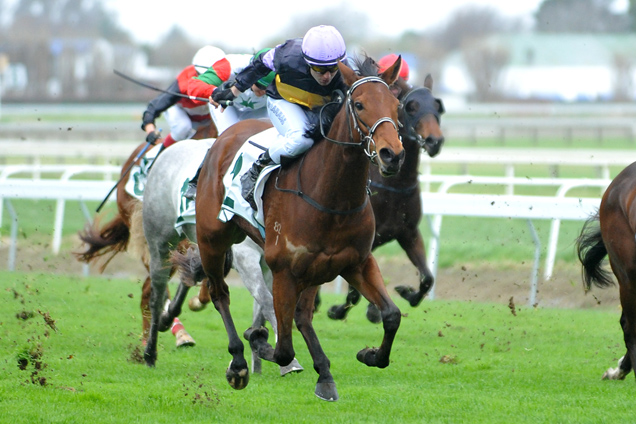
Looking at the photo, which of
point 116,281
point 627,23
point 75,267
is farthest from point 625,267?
point 627,23

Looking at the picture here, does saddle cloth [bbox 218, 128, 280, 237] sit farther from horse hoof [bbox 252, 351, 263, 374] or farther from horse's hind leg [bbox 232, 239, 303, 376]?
horse hoof [bbox 252, 351, 263, 374]

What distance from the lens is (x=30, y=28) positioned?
5759 centimetres

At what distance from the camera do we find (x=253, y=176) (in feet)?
16.0

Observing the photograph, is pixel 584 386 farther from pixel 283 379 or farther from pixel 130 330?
pixel 130 330

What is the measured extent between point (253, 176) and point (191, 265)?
1097mm

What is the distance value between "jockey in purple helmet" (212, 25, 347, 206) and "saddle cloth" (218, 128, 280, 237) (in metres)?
0.06

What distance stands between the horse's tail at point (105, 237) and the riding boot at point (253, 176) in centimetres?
293

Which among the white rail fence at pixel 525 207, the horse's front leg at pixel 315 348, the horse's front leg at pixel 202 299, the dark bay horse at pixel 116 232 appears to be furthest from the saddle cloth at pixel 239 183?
the white rail fence at pixel 525 207

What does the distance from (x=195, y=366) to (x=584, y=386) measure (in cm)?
232

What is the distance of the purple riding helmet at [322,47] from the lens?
4.52m

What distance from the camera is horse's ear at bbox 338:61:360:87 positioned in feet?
14.4

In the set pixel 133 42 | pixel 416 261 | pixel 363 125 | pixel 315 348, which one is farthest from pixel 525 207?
pixel 133 42

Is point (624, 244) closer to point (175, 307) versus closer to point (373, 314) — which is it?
point (373, 314)

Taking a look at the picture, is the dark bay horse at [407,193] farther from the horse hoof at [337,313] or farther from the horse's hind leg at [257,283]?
the horse's hind leg at [257,283]
